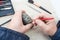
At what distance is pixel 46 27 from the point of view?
2.31 feet

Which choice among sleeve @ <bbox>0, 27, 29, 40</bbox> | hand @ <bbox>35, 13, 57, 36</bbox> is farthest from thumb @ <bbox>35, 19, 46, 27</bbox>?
sleeve @ <bbox>0, 27, 29, 40</bbox>

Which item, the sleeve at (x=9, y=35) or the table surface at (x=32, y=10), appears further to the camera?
the table surface at (x=32, y=10)

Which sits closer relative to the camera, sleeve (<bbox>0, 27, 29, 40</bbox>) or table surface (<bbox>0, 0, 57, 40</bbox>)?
sleeve (<bbox>0, 27, 29, 40</bbox>)

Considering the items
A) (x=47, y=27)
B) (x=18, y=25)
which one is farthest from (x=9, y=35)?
(x=47, y=27)

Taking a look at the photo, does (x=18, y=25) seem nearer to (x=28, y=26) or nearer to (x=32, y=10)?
(x=28, y=26)

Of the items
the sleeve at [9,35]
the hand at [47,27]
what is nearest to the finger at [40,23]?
the hand at [47,27]

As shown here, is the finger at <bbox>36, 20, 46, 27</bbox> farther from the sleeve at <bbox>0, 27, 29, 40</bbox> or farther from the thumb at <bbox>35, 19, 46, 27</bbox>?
the sleeve at <bbox>0, 27, 29, 40</bbox>

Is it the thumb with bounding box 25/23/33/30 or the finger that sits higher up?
the finger

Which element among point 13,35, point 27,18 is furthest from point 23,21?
point 13,35

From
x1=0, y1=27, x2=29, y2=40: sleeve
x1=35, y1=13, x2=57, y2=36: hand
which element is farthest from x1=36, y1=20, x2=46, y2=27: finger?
x1=0, y1=27, x2=29, y2=40: sleeve

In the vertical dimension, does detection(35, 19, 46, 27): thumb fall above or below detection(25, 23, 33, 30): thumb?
above

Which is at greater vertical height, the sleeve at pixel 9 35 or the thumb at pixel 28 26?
the sleeve at pixel 9 35

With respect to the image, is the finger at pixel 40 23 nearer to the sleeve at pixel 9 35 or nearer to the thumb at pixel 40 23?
the thumb at pixel 40 23

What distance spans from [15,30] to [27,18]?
0.37 ft
